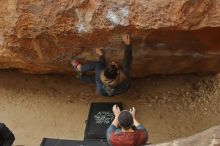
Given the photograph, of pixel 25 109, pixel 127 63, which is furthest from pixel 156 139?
pixel 25 109

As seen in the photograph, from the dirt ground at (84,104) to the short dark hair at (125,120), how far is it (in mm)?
1551

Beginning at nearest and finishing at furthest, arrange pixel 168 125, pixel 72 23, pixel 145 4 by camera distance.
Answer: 1. pixel 145 4
2. pixel 72 23
3. pixel 168 125

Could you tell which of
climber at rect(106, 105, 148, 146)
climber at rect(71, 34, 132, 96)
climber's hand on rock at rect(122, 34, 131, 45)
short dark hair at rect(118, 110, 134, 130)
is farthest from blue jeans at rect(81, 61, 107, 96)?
short dark hair at rect(118, 110, 134, 130)

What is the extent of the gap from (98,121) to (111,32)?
1.25 meters

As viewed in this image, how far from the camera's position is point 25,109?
6.04 metres

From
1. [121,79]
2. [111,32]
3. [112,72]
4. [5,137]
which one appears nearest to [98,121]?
[121,79]

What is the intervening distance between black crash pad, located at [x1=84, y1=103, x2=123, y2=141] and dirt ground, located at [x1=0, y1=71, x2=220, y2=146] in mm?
120

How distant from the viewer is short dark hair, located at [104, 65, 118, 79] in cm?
497

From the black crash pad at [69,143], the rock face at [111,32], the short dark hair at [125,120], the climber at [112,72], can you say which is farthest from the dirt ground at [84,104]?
the short dark hair at [125,120]

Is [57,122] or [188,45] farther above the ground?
[188,45]

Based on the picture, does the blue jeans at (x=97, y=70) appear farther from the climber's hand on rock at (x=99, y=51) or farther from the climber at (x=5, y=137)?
the climber at (x=5, y=137)

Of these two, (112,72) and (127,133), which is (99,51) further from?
(127,133)

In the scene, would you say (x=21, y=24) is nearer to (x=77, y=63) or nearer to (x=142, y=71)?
(x=77, y=63)

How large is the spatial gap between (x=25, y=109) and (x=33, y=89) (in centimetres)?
31
